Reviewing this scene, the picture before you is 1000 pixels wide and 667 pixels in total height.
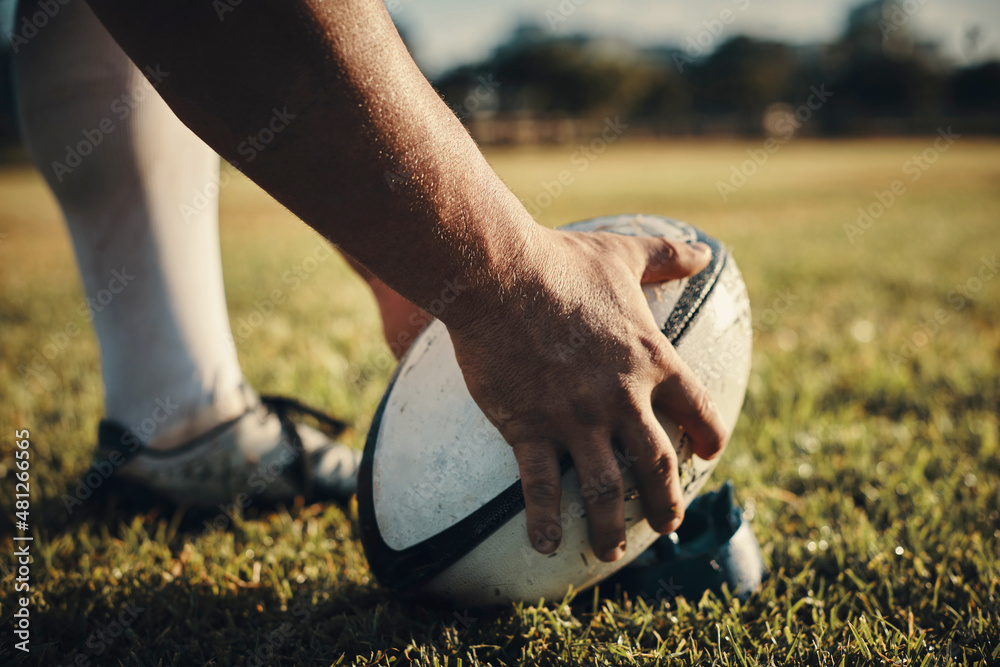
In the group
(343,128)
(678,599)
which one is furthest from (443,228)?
(678,599)

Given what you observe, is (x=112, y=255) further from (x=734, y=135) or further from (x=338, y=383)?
(x=734, y=135)

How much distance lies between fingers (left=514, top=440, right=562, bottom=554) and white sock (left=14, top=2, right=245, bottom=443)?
105 cm

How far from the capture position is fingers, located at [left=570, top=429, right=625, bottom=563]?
1.09 metres

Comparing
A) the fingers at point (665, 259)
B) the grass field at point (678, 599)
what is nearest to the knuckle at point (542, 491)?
the grass field at point (678, 599)

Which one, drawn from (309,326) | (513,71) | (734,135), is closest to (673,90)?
(513,71)

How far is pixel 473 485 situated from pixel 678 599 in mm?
503

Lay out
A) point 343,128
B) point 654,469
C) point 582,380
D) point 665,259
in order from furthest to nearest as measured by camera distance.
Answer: point 665,259 < point 654,469 < point 582,380 < point 343,128

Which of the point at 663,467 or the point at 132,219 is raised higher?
the point at 132,219

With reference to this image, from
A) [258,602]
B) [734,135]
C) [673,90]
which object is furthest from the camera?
[673,90]

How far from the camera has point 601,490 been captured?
1117 mm

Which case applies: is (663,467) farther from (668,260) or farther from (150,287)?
(150,287)

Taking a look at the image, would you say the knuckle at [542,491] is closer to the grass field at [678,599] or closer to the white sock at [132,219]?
the grass field at [678,599]

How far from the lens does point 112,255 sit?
1.72m

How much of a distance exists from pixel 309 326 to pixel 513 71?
2904 inches
